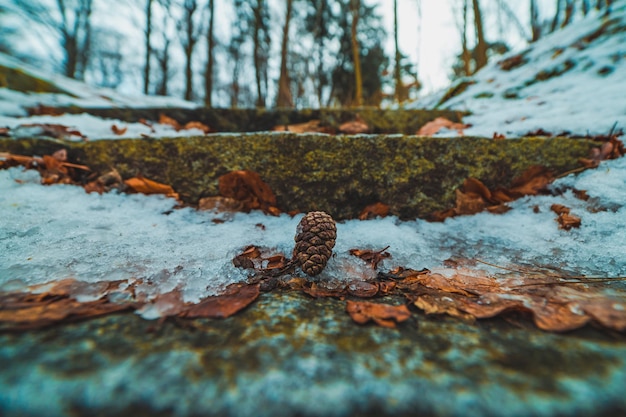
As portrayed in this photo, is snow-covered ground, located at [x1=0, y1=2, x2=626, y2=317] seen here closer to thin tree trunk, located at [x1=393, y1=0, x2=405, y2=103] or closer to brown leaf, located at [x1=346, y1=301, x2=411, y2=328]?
brown leaf, located at [x1=346, y1=301, x2=411, y2=328]

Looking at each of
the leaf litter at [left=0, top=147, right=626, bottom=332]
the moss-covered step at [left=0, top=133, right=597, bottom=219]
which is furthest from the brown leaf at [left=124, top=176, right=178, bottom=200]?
the leaf litter at [left=0, top=147, right=626, bottom=332]

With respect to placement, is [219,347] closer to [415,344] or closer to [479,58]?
[415,344]

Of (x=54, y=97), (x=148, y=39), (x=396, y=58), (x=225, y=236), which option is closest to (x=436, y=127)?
(x=225, y=236)

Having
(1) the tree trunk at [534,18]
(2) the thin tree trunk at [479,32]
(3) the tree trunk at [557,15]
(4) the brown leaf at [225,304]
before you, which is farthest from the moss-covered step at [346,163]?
(1) the tree trunk at [534,18]

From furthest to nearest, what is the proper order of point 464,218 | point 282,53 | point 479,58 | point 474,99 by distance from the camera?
point 282,53
point 479,58
point 474,99
point 464,218

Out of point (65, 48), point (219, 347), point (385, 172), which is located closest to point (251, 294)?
point (219, 347)

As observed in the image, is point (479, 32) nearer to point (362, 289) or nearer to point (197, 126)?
point (197, 126)

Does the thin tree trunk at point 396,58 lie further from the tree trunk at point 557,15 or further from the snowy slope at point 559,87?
the tree trunk at point 557,15
